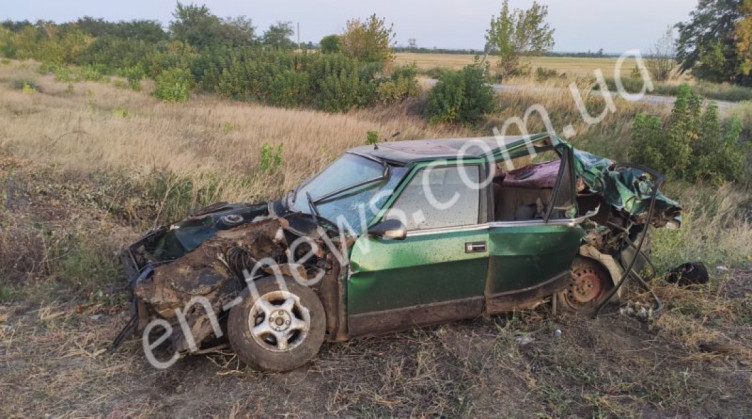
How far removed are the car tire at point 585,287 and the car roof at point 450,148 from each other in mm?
1107

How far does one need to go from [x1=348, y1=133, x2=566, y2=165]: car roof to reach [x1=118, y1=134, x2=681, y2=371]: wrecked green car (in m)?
0.01

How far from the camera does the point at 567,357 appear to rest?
3.96 m

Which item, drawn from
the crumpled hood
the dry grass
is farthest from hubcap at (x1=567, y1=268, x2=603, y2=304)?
the dry grass

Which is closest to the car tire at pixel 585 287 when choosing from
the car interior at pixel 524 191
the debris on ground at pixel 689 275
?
Result: the car interior at pixel 524 191

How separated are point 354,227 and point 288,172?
5282 mm

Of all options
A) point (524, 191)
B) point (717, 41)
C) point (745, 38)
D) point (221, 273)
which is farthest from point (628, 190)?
point (717, 41)

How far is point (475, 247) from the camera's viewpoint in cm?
398

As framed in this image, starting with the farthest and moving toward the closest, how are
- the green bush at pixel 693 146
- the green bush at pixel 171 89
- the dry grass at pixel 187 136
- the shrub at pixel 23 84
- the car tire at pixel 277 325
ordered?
1. the shrub at pixel 23 84
2. the green bush at pixel 171 89
3. the green bush at pixel 693 146
4. the dry grass at pixel 187 136
5. the car tire at pixel 277 325

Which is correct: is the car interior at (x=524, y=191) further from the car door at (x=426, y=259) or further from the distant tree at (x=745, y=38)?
the distant tree at (x=745, y=38)

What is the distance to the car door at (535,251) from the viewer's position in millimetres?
4094

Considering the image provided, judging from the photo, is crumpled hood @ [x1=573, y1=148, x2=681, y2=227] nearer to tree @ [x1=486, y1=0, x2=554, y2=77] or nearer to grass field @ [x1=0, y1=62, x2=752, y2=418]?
grass field @ [x1=0, y1=62, x2=752, y2=418]

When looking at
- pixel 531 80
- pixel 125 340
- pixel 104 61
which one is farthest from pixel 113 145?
pixel 104 61

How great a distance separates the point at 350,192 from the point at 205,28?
4706cm

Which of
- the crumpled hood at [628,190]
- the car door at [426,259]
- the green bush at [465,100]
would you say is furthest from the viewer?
the green bush at [465,100]
